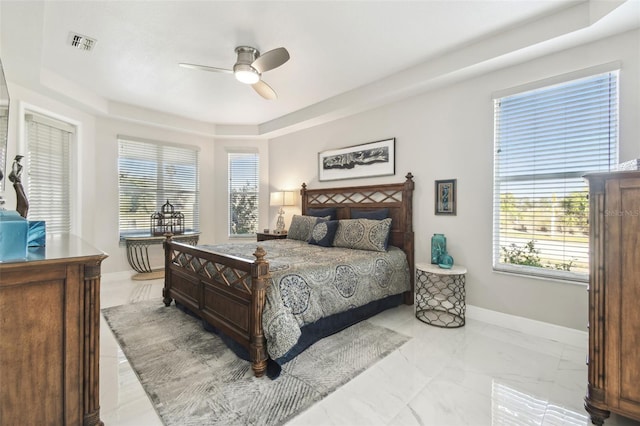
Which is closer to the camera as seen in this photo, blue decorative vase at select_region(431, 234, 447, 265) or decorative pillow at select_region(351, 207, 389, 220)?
blue decorative vase at select_region(431, 234, 447, 265)

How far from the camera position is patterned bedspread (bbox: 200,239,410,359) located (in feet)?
6.79

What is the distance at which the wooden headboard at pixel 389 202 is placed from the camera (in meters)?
3.66

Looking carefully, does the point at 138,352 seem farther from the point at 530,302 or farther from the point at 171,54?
the point at 530,302

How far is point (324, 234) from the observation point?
3.85 metres

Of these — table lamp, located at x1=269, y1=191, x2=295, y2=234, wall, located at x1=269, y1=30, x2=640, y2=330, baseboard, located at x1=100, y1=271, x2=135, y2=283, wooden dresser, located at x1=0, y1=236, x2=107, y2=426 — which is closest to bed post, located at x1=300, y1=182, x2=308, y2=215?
table lamp, located at x1=269, y1=191, x2=295, y2=234

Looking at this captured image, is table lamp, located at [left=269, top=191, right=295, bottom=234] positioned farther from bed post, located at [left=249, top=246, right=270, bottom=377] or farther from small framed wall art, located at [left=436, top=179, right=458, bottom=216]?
bed post, located at [left=249, top=246, right=270, bottom=377]

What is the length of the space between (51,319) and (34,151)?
3883 mm

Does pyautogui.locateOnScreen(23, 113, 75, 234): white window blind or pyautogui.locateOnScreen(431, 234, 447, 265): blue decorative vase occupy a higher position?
pyautogui.locateOnScreen(23, 113, 75, 234): white window blind

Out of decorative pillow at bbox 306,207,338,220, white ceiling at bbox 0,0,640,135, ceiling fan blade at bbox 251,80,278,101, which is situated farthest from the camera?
decorative pillow at bbox 306,207,338,220

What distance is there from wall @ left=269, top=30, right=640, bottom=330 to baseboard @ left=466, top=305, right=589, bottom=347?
0.16ft

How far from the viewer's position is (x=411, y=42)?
2814mm

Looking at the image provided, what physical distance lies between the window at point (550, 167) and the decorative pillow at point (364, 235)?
119 cm

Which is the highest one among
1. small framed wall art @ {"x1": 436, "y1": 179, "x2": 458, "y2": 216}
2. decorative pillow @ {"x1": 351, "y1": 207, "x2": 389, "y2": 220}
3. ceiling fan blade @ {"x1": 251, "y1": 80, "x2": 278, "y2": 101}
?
ceiling fan blade @ {"x1": 251, "y1": 80, "x2": 278, "y2": 101}

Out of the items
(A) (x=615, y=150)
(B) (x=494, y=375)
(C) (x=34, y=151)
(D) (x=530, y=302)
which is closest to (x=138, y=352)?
(B) (x=494, y=375)
